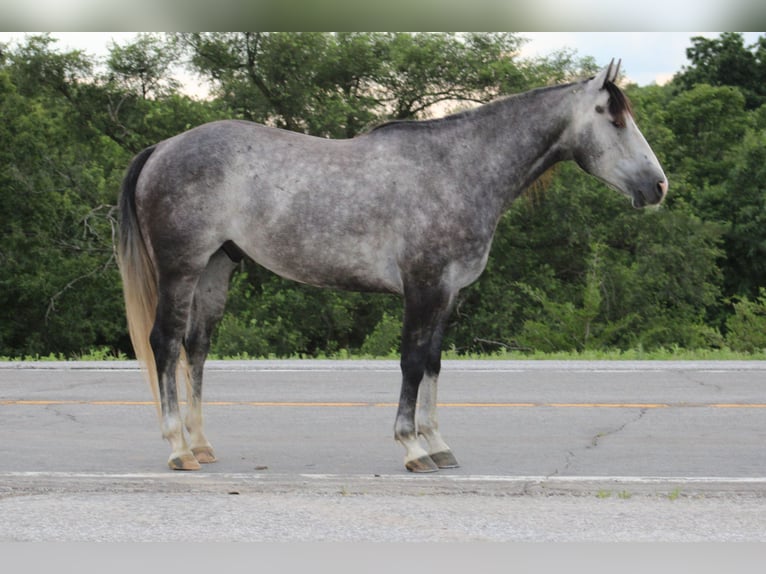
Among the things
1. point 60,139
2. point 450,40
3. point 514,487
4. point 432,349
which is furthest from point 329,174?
point 60,139

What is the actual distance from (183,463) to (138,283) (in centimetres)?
117

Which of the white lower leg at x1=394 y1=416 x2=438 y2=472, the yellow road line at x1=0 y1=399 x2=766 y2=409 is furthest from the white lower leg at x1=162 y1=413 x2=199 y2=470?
the yellow road line at x1=0 y1=399 x2=766 y2=409

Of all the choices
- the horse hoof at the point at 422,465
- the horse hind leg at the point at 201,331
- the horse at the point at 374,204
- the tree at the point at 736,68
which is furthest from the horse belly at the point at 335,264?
the tree at the point at 736,68

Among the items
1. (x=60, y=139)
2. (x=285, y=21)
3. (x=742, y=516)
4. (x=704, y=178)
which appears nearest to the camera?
(x=285, y=21)

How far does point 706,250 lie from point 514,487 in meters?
24.6

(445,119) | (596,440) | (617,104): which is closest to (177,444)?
(445,119)

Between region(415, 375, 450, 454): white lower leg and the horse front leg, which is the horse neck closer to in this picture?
the horse front leg

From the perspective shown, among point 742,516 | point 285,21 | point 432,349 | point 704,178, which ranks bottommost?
point 742,516

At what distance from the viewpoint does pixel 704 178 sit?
129 feet

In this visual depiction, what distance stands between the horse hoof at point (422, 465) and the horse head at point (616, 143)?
6.57ft

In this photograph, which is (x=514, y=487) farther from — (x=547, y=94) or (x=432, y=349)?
(x=547, y=94)

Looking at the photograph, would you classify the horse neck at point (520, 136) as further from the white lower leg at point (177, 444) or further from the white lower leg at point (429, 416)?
the white lower leg at point (177, 444)

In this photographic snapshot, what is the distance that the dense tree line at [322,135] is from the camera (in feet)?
91.5

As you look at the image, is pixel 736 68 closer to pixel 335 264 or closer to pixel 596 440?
pixel 596 440
